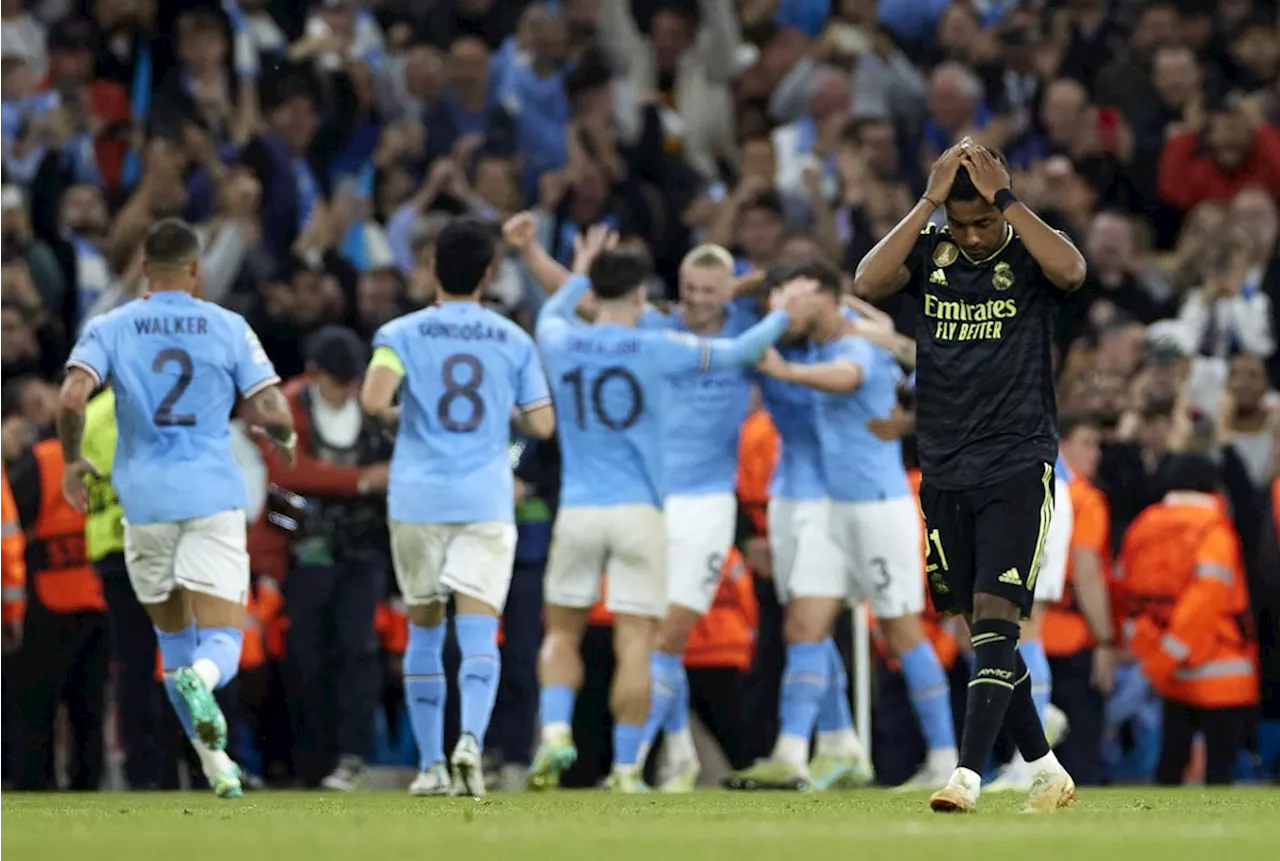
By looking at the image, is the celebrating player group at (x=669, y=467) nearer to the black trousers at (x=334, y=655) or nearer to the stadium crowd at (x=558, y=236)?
the stadium crowd at (x=558, y=236)

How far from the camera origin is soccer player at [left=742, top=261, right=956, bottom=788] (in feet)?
46.3

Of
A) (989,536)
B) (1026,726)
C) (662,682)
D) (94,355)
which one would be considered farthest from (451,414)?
(1026,726)

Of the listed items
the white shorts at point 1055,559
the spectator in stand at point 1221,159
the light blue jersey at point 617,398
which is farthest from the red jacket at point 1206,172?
the light blue jersey at point 617,398

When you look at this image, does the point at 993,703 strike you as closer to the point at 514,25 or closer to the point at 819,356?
the point at 819,356

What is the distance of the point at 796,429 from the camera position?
14547mm

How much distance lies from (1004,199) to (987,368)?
2.40ft

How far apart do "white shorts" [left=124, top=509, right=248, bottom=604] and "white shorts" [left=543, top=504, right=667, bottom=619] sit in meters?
2.26

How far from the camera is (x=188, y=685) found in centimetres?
1115

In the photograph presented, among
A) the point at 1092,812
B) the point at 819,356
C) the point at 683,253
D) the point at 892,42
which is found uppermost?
the point at 892,42

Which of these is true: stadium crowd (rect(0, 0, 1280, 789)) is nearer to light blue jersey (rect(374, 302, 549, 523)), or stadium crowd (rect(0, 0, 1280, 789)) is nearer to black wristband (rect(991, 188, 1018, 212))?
light blue jersey (rect(374, 302, 549, 523))

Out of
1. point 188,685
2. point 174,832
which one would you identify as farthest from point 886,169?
point 174,832

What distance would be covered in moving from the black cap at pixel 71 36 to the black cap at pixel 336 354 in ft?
19.1

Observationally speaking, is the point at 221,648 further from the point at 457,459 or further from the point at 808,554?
the point at 808,554

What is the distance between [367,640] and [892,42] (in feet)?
29.8
